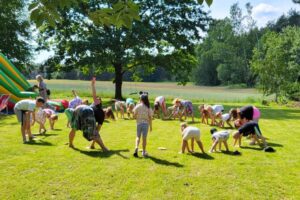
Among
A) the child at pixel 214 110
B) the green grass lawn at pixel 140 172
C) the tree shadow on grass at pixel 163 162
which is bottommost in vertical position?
the green grass lawn at pixel 140 172

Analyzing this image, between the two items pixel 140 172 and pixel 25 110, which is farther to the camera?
pixel 25 110

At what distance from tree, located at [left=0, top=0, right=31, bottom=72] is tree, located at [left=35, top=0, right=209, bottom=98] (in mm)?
4896

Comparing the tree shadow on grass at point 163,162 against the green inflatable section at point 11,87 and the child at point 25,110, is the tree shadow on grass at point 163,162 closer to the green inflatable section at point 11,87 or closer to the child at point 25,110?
the child at point 25,110

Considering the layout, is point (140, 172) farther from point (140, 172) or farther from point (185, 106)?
point (185, 106)

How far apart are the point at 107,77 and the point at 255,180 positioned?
76.6 metres

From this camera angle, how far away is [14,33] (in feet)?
99.2

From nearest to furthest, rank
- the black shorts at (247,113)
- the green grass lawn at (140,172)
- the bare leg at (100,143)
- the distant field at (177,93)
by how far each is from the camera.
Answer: the green grass lawn at (140,172) < the bare leg at (100,143) < the black shorts at (247,113) < the distant field at (177,93)

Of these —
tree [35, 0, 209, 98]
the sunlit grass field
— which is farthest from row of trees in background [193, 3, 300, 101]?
the sunlit grass field

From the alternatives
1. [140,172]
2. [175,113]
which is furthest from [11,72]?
[140,172]

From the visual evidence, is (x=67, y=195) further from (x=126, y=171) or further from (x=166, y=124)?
(x=166, y=124)

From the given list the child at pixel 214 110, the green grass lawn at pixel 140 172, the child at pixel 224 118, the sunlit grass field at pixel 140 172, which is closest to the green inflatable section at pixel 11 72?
the sunlit grass field at pixel 140 172

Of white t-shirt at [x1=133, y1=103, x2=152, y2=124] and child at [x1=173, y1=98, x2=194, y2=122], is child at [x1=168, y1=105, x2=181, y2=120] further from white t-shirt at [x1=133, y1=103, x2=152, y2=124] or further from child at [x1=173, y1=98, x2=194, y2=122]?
white t-shirt at [x1=133, y1=103, x2=152, y2=124]

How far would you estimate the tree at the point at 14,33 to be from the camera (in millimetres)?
29047

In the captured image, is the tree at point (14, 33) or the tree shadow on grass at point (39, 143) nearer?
the tree shadow on grass at point (39, 143)
